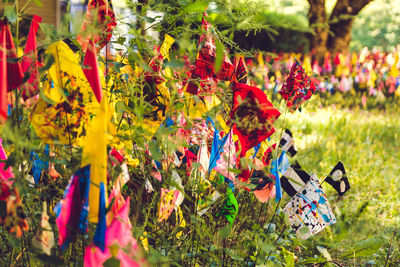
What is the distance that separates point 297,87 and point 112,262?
1004 millimetres

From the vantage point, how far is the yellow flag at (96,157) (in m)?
0.85

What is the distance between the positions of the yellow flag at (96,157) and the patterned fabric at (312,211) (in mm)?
769

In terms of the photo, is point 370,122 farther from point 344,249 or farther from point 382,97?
point 344,249

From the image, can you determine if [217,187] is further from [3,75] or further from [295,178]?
[3,75]

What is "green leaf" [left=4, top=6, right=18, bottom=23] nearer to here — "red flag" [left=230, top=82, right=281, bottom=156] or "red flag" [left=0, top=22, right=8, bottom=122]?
"red flag" [left=0, top=22, right=8, bottom=122]

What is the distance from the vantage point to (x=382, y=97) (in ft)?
18.9

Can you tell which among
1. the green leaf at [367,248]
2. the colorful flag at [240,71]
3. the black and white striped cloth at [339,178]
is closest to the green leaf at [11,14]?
the colorful flag at [240,71]

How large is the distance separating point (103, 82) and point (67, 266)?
0.48 metres

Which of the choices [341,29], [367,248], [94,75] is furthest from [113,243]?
[341,29]

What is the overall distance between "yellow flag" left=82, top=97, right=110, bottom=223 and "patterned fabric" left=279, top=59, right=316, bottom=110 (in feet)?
2.64

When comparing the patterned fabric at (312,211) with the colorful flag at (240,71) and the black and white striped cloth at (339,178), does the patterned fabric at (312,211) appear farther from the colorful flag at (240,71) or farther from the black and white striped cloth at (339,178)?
the colorful flag at (240,71)

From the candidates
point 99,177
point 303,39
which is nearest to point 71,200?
point 99,177

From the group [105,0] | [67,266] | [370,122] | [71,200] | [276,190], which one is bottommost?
[370,122]

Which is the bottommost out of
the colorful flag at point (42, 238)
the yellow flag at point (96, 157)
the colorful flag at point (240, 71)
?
the colorful flag at point (42, 238)
